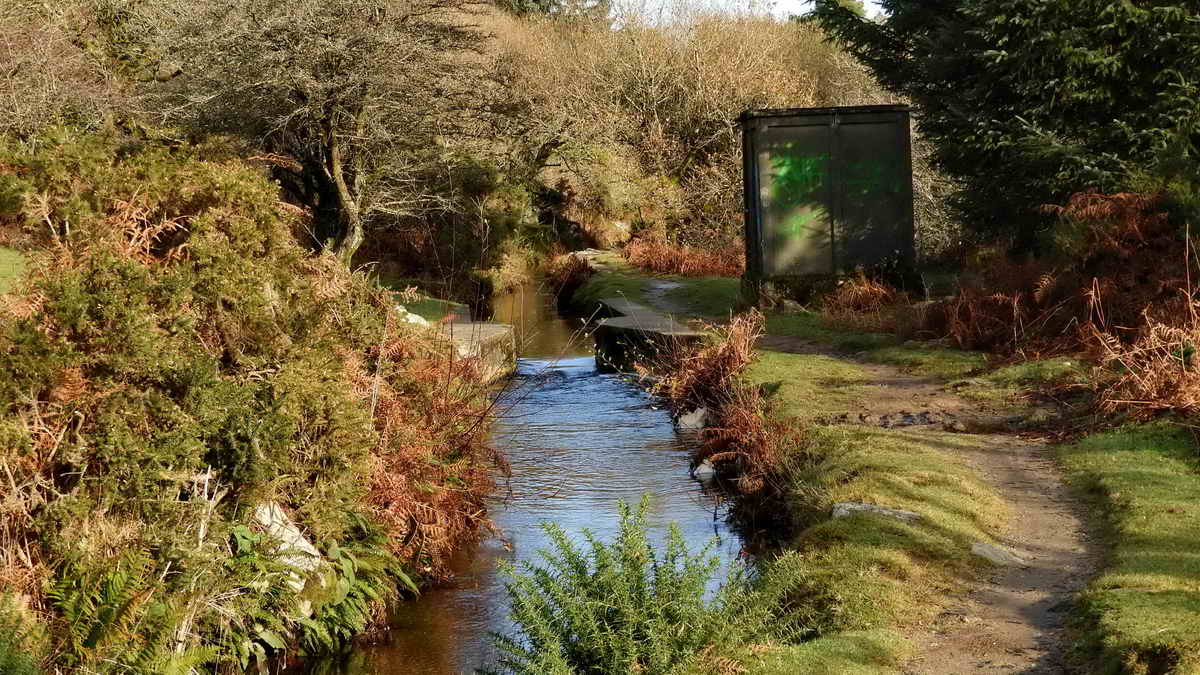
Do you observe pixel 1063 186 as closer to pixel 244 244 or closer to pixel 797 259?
pixel 797 259

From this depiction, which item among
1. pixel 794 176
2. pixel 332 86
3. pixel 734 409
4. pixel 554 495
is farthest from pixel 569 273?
pixel 554 495

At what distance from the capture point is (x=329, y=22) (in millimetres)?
21469

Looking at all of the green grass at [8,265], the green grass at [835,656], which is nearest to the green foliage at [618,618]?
the green grass at [835,656]

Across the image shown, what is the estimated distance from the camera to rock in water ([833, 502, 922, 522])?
7.89 meters

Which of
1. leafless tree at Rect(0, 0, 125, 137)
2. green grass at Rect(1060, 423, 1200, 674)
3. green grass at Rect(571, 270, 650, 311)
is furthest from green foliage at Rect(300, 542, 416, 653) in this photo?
leafless tree at Rect(0, 0, 125, 137)

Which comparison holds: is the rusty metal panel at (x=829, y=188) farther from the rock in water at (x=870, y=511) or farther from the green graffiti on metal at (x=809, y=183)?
the rock in water at (x=870, y=511)

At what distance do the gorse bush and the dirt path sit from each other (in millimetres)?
3850

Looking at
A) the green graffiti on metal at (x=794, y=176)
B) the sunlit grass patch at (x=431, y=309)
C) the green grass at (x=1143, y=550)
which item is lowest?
the green grass at (x=1143, y=550)

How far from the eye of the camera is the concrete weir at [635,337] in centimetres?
1631

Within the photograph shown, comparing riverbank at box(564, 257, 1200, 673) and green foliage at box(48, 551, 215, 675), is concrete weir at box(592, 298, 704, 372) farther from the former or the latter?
green foliage at box(48, 551, 215, 675)

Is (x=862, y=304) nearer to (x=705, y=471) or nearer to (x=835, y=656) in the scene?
(x=705, y=471)

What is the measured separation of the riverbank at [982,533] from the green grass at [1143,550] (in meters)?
0.01

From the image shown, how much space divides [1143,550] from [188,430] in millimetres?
5585

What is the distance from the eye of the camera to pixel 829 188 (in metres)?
18.8
